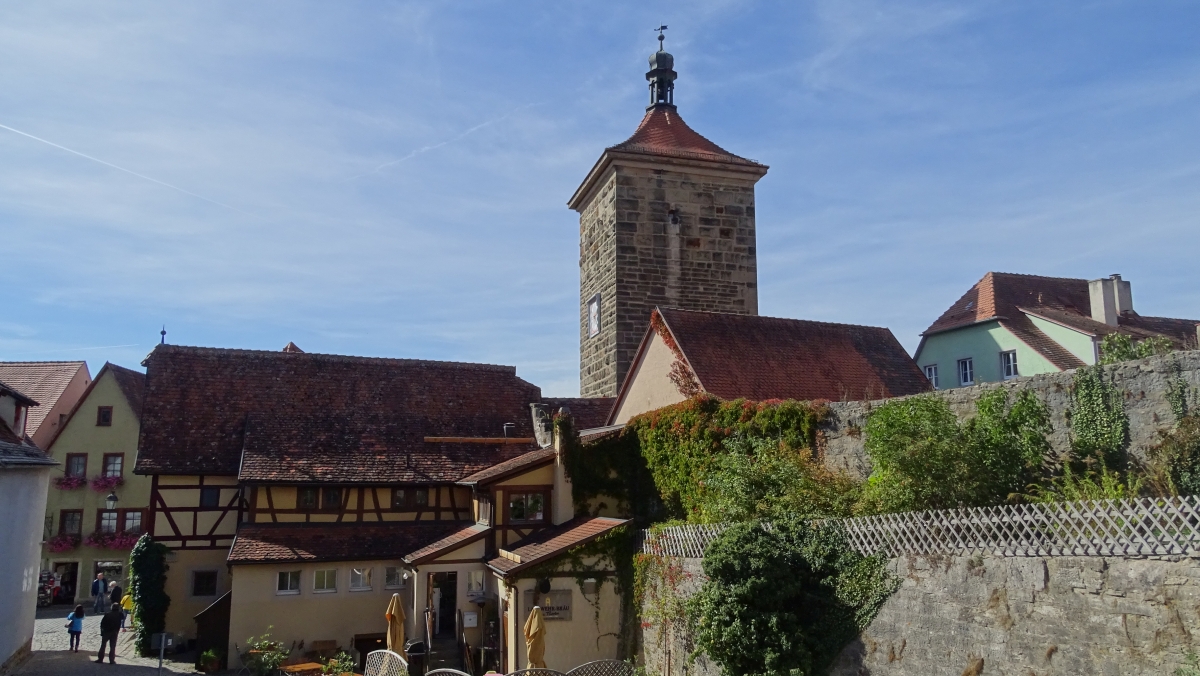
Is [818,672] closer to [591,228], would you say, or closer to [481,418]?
[481,418]

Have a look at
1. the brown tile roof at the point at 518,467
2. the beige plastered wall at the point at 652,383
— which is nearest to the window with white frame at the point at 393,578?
the brown tile roof at the point at 518,467

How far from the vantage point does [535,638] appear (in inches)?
605

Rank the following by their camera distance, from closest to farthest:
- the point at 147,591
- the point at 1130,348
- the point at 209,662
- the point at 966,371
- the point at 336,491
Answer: the point at 1130,348 → the point at 209,662 → the point at 147,591 → the point at 336,491 → the point at 966,371

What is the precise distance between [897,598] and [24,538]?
16129 millimetres

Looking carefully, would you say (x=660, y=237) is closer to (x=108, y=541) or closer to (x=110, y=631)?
(x=110, y=631)

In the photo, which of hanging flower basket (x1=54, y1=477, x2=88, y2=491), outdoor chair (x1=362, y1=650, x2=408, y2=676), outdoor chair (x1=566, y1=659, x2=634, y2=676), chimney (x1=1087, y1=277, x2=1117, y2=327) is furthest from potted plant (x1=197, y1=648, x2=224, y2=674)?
chimney (x1=1087, y1=277, x2=1117, y2=327)

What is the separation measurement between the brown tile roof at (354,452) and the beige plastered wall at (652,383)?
444 cm

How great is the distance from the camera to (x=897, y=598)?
993cm

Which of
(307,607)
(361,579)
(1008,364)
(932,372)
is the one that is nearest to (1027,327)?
(1008,364)

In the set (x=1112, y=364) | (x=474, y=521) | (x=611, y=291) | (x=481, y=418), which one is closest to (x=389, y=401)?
(x=481, y=418)

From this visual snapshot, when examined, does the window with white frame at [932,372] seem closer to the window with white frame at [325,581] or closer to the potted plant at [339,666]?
the window with white frame at [325,581]

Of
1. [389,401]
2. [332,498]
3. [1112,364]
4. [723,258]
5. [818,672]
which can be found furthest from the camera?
[723,258]

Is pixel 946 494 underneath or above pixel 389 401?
underneath

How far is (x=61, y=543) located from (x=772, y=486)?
27.0 m
